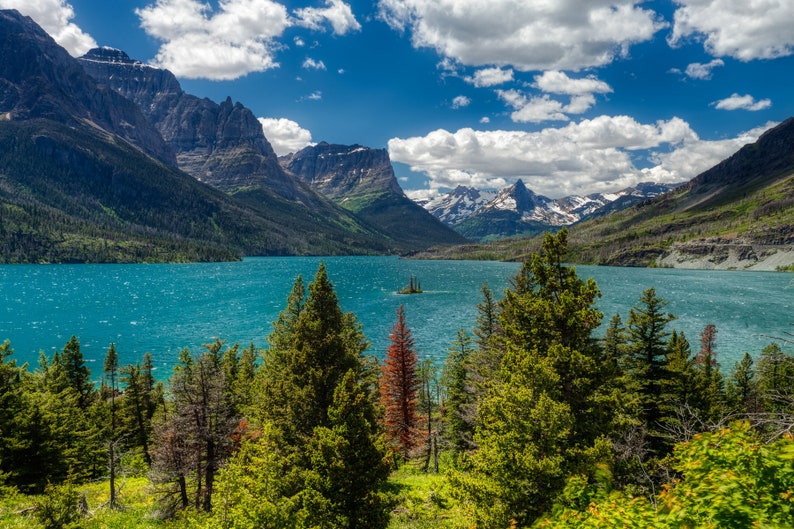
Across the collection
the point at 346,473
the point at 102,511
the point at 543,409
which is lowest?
the point at 102,511

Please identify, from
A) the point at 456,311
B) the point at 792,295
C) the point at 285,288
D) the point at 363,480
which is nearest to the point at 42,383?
the point at 363,480

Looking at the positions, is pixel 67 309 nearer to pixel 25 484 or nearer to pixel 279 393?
pixel 25 484

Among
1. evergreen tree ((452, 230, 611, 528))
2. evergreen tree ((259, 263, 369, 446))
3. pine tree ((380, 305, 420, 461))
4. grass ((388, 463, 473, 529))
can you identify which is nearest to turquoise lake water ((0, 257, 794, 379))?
pine tree ((380, 305, 420, 461))

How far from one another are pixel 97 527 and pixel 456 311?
4816 inches

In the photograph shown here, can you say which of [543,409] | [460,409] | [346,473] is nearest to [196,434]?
[346,473]

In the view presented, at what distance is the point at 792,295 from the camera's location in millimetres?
163000

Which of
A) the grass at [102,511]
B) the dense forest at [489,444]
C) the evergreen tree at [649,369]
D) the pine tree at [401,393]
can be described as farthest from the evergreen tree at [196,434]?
the evergreen tree at [649,369]

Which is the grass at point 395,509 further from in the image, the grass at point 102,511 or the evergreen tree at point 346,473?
the evergreen tree at point 346,473

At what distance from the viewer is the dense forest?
9703 millimetres

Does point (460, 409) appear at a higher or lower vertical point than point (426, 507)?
higher

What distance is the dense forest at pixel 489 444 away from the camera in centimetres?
970

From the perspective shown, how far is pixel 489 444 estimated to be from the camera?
1841cm

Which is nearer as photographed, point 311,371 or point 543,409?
point 543,409

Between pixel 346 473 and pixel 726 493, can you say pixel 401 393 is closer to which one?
pixel 346 473
